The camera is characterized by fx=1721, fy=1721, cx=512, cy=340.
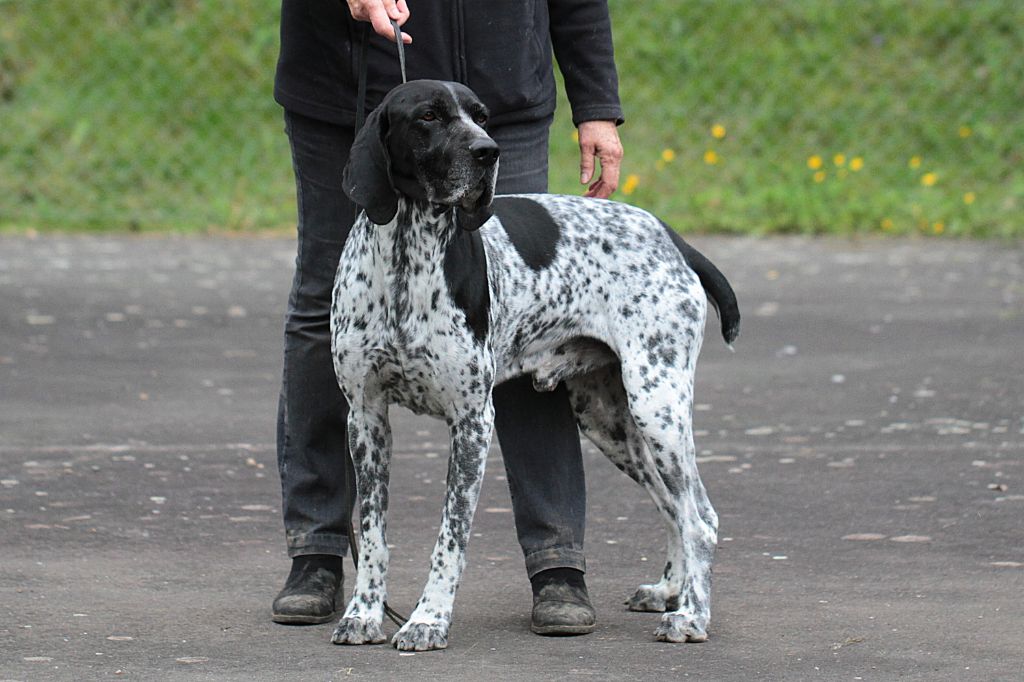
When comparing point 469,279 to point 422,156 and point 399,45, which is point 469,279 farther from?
point 399,45

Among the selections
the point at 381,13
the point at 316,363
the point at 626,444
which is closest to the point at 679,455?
the point at 626,444

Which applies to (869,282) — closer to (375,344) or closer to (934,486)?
(934,486)

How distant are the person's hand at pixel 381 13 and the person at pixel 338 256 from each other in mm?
188

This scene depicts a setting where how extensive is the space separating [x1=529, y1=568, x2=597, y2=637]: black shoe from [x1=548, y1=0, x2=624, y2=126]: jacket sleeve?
52.4 inches

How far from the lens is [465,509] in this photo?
4367 mm

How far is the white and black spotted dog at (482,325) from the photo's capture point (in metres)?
4.11

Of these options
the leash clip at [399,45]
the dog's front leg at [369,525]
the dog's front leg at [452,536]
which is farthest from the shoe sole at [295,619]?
the leash clip at [399,45]

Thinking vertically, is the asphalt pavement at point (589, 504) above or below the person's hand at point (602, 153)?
below

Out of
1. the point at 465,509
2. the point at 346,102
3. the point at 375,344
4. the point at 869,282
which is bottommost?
the point at 869,282

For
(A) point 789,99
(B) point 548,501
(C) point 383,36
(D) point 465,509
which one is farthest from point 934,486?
(A) point 789,99

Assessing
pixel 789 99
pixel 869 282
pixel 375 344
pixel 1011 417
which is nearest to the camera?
pixel 375 344

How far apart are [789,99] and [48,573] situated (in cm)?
1009

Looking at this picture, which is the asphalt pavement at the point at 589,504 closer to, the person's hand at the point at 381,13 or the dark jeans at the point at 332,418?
the dark jeans at the point at 332,418

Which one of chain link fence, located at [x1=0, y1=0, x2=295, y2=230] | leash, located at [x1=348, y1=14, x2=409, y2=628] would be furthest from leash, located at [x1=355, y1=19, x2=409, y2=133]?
chain link fence, located at [x1=0, y1=0, x2=295, y2=230]
